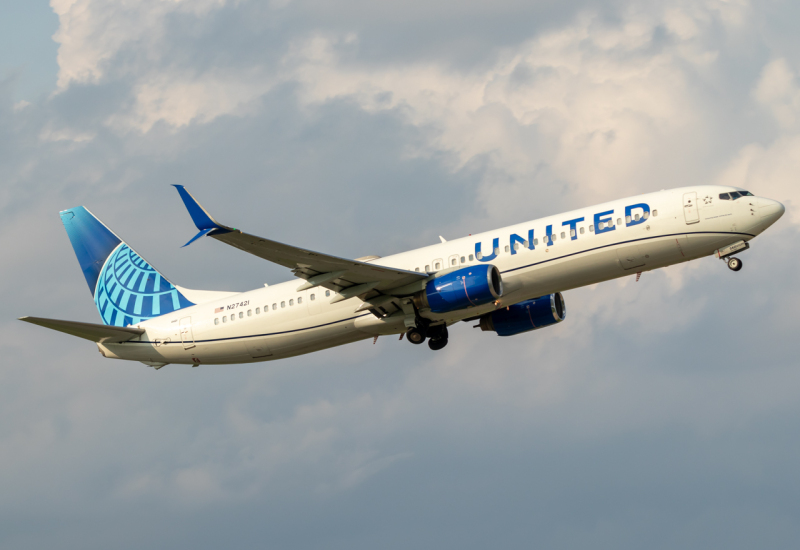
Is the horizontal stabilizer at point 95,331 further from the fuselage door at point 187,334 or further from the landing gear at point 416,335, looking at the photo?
the landing gear at point 416,335

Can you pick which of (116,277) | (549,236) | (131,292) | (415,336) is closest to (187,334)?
(131,292)

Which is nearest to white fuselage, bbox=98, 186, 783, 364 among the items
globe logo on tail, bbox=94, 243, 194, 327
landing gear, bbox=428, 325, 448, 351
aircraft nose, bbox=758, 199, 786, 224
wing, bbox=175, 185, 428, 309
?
aircraft nose, bbox=758, 199, 786, 224

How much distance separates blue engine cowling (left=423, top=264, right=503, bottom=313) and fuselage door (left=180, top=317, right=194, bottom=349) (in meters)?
12.8

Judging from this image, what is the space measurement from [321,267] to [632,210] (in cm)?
1306

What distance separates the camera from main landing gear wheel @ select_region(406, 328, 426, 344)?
41156 millimetres

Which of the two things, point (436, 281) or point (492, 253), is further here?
point (492, 253)

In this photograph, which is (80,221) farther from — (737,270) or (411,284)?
(737,270)

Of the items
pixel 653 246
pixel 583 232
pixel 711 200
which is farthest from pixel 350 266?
pixel 711 200

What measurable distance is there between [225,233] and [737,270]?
818 inches

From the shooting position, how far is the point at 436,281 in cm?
3850

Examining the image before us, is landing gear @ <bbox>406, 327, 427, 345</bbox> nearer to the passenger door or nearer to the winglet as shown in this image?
the passenger door

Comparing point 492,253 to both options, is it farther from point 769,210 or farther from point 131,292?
point 131,292

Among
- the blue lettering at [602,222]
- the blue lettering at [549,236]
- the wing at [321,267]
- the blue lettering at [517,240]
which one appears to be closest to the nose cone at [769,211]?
the blue lettering at [602,222]

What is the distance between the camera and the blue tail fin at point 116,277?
47438 mm
